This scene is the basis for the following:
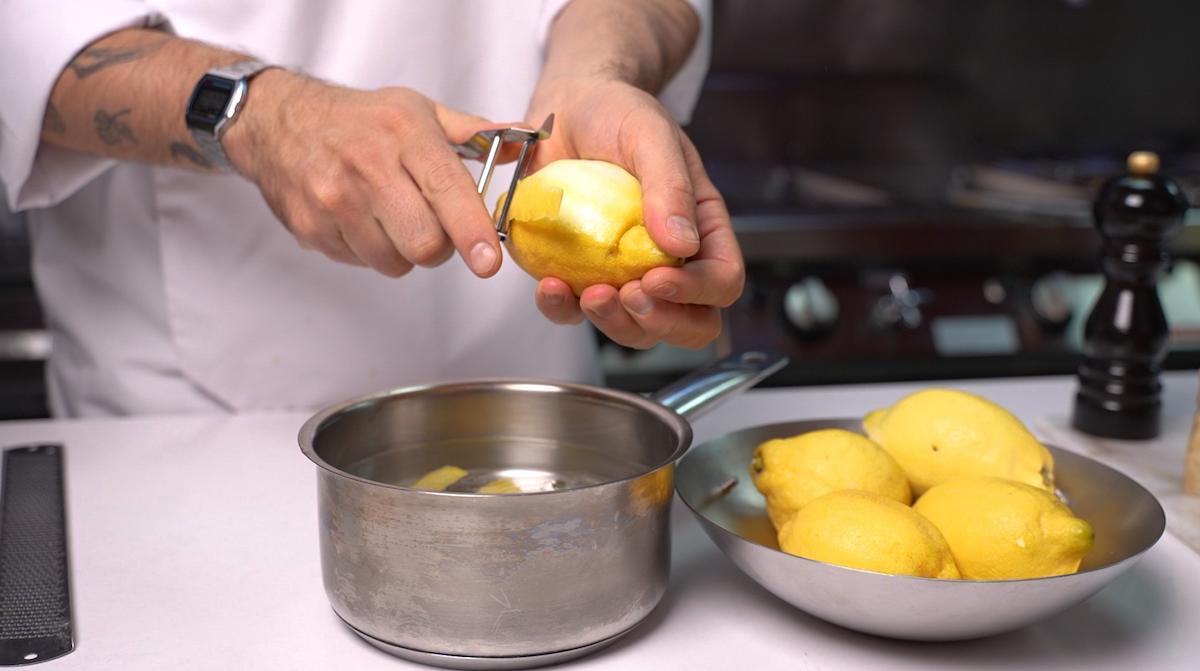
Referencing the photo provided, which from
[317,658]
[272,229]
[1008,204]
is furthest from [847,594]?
[1008,204]

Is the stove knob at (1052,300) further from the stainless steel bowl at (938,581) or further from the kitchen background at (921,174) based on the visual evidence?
the stainless steel bowl at (938,581)

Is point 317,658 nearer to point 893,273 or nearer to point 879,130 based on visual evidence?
point 893,273

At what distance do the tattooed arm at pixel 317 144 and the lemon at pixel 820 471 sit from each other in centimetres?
25

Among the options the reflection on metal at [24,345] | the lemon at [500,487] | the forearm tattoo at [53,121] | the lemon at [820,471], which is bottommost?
the reflection on metal at [24,345]

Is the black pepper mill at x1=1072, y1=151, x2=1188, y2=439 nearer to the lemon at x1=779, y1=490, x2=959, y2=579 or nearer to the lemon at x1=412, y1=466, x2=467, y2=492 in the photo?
the lemon at x1=779, y1=490, x2=959, y2=579

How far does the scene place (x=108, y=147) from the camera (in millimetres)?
1131

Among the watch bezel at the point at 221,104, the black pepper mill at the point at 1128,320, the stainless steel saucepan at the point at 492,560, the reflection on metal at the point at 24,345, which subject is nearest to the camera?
the stainless steel saucepan at the point at 492,560

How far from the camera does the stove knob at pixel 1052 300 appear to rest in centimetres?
218

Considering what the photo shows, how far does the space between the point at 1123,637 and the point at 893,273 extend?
151 cm

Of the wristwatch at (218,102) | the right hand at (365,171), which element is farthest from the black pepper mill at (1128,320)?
the wristwatch at (218,102)

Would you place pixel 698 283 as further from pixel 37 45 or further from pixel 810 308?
pixel 810 308

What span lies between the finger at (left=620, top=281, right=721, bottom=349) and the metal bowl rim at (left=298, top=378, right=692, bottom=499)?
0.17 feet

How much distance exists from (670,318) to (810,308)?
1376 mm

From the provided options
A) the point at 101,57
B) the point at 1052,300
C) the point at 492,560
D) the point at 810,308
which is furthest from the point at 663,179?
the point at 1052,300
